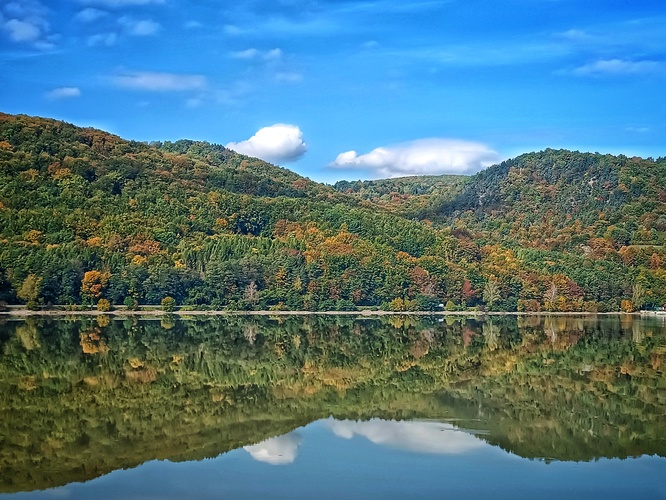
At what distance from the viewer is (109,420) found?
23.1m

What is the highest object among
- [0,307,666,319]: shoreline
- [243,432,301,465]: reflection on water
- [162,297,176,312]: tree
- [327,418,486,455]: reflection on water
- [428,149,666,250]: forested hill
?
[428,149,666,250]: forested hill

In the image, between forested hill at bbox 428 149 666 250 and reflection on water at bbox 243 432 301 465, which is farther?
forested hill at bbox 428 149 666 250

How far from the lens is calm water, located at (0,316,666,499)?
1734 centimetres

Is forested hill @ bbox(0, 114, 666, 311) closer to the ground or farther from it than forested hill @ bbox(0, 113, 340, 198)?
closer to the ground

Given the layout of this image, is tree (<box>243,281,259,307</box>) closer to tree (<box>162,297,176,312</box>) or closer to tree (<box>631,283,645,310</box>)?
tree (<box>162,297,176,312</box>)

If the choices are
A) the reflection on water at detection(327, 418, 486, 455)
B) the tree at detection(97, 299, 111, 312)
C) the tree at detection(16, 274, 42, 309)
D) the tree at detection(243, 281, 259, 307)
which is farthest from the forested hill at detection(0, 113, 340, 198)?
the reflection on water at detection(327, 418, 486, 455)

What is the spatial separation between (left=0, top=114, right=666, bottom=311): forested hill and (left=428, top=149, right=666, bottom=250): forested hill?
3.11ft

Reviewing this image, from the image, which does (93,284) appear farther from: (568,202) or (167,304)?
(568,202)

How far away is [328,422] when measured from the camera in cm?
2372

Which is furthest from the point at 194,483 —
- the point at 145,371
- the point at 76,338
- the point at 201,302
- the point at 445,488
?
the point at 201,302

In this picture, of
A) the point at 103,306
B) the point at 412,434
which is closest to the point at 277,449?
the point at 412,434

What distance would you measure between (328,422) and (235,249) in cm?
7845

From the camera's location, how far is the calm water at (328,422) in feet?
56.9

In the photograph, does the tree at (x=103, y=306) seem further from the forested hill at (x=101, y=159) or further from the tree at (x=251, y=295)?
the forested hill at (x=101, y=159)
